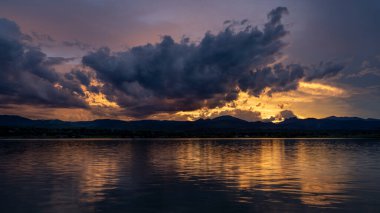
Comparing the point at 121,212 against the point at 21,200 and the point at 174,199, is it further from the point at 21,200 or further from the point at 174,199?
the point at 21,200

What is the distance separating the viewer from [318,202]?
2703 cm

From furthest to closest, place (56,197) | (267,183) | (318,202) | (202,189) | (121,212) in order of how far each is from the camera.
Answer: (267,183)
(202,189)
(56,197)
(318,202)
(121,212)

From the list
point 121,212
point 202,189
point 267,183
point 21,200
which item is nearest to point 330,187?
point 267,183

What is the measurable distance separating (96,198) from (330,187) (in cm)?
1959

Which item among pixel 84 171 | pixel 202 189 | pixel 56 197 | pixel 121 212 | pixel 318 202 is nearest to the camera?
pixel 121 212

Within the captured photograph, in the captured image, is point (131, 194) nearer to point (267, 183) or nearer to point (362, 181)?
point (267, 183)

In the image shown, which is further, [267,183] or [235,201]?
[267,183]

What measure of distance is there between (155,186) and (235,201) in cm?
978

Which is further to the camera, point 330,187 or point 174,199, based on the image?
point 330,187

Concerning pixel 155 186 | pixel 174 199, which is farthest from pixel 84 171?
pixel 174 199

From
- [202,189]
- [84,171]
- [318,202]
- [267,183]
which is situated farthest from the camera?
[84,171]

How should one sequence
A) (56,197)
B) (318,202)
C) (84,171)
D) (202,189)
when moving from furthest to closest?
(84,171), (202,189), (56,197), (318,202)

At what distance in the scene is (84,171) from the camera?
154 ft

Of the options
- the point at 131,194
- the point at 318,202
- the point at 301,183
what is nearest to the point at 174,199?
the point at 131,194
